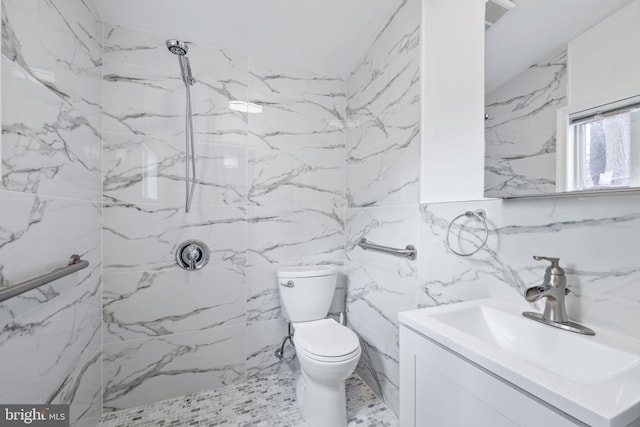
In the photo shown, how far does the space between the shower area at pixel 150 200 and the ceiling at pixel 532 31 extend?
662 millimetres

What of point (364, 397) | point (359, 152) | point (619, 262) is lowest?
point (364, 397)

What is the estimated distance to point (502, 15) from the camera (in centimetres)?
101

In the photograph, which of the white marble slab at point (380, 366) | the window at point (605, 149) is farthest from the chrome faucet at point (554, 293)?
the white marble slab at point (380, 366)

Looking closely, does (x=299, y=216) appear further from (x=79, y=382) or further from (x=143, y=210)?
(x=79, y=382)

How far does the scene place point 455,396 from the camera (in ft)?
2.23

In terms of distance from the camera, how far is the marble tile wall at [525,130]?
2.71 ft

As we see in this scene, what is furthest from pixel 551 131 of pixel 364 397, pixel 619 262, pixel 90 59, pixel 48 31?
pixel 90 59

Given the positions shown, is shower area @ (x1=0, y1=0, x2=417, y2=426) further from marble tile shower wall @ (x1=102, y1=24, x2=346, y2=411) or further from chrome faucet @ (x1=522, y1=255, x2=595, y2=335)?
chrome faucet @ (x1=522, y1=255, x2=595, y2=335)

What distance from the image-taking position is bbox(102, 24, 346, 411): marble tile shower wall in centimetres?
151

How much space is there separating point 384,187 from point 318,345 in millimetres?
963

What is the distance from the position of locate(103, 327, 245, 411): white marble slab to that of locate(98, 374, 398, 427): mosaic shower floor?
0.06m

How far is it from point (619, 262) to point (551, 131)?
417mm

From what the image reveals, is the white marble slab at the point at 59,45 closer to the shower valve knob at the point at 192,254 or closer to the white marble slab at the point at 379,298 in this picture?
the shower valve knob at the point at 192,254

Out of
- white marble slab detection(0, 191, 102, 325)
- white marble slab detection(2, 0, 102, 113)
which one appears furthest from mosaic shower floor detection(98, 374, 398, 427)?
white marble slab detection(2, 0, 102, 113)
